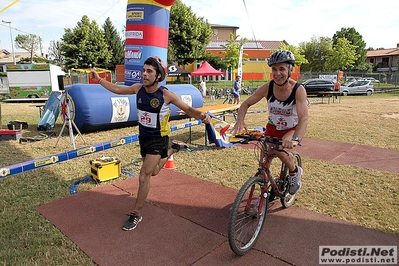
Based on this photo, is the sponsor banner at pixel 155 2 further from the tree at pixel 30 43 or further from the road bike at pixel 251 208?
the tree at pixel 30 43

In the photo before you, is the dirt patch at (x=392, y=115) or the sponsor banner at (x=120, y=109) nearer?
the sponsor banner at (x=120, y=109)

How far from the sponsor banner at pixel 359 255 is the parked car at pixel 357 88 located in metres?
27.2

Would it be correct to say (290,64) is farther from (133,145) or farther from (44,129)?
(44,129)

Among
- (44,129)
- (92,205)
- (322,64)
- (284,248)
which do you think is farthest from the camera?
(322,64)

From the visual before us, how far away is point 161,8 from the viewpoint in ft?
30.6

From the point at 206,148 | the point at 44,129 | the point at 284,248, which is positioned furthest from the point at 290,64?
the point at 44,129

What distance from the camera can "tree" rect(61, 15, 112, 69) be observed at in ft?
141

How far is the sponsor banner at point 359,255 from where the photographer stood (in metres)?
3.05

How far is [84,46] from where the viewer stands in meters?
42.8

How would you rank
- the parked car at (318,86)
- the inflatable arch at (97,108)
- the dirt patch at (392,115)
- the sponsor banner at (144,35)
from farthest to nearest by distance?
the parked car at (318,86) < the dirt patch at (392,115) < the sponsor banner at (144,35) < the inflatable arch at (97,108)

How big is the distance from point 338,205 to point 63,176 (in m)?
4.98

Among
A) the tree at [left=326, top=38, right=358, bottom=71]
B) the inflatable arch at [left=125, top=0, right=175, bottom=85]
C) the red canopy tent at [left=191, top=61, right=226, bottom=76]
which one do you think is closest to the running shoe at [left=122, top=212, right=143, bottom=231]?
the inflatable arch at [left=125, top=0, right=175, bottom=85]

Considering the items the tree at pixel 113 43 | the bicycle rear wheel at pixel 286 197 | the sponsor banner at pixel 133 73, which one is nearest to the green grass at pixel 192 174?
the bicycle rear wheel at pixel 286 197

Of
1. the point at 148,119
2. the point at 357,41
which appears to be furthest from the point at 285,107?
the point at 357,41
